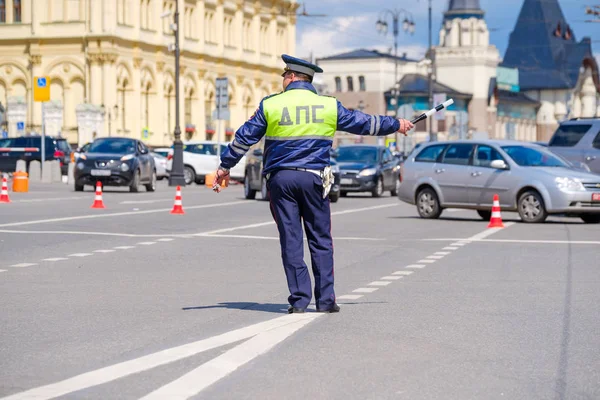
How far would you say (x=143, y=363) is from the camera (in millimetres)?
7797

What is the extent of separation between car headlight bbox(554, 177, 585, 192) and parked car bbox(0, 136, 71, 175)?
3486 centimetres

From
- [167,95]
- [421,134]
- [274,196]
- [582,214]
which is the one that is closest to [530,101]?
[421,134]

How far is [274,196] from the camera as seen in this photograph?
34.6ft

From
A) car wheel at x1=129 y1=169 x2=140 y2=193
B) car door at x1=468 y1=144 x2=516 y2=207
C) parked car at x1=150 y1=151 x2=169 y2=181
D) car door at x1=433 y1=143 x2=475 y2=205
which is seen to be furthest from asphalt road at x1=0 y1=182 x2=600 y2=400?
parked car at x1=150 y1=151 x2=169 y2=181

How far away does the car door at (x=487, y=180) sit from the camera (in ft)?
85.2

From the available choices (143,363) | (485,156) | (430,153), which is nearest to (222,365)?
(143,363)

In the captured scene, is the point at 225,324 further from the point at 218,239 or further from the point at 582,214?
the point at 582,214

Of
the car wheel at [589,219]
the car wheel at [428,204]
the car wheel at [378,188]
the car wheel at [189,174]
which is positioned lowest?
the car wheel at [189,174]

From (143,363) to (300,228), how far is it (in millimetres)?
2902

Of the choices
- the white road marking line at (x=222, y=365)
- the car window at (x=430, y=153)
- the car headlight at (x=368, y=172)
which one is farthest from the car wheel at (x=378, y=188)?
the white road marking line at (x=222, y=365)

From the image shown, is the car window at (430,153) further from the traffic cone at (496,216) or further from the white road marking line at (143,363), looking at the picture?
the white road marking line at (143,363)

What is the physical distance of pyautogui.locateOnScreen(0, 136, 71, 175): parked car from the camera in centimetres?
5738

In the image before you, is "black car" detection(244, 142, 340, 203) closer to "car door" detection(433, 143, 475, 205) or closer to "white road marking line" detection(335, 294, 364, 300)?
"car door" detection(433, 143, 475, 205)

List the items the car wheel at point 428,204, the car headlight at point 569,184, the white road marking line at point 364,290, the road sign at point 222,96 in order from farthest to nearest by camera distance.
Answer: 1. the road sign at point 222,96
2. the car wheel at point 428,204
3. the car headlight at point 569,184
4. the white road marking line at point 364,290
